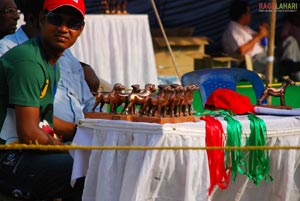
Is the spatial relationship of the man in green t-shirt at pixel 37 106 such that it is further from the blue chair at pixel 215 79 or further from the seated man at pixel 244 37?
the seated man at pixel 244 37

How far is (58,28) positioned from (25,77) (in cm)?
35

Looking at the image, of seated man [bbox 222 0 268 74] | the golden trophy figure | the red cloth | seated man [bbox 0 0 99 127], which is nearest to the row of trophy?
the golden trophy figure

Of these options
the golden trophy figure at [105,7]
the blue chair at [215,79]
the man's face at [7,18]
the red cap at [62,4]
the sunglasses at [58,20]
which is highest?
the red cap at [62,4]

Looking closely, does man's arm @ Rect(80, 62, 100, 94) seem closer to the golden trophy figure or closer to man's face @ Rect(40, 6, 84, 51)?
man's face @ Rect(40, 6, 84, 51)

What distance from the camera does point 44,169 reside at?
427cm

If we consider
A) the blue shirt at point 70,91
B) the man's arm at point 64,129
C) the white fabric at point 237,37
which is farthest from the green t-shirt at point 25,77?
the white fabric at point 237,37

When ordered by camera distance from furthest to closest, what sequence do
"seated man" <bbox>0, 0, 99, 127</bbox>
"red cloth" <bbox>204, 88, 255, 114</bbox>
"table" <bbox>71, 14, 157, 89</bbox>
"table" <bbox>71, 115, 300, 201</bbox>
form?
"table" <bbox>71, 14, 157, 89</bbox>
"seated man" <bbox>0, 0, 99, 127</bbox>
"red cloth" <bbox>204, 88, 255, 114</bbox>
"table" <bbox>71, 115, 300, 201</bbox>

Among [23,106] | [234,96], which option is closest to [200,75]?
[234,96]

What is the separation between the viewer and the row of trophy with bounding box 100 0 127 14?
9.71 metres

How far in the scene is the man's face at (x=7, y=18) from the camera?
6.57 metres

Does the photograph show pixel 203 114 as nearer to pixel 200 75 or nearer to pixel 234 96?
pixel 234 96

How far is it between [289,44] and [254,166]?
7.05 m

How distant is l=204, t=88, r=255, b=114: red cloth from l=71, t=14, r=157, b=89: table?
4.06 metres

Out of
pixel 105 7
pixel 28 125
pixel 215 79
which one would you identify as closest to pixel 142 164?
pixel 28 125
